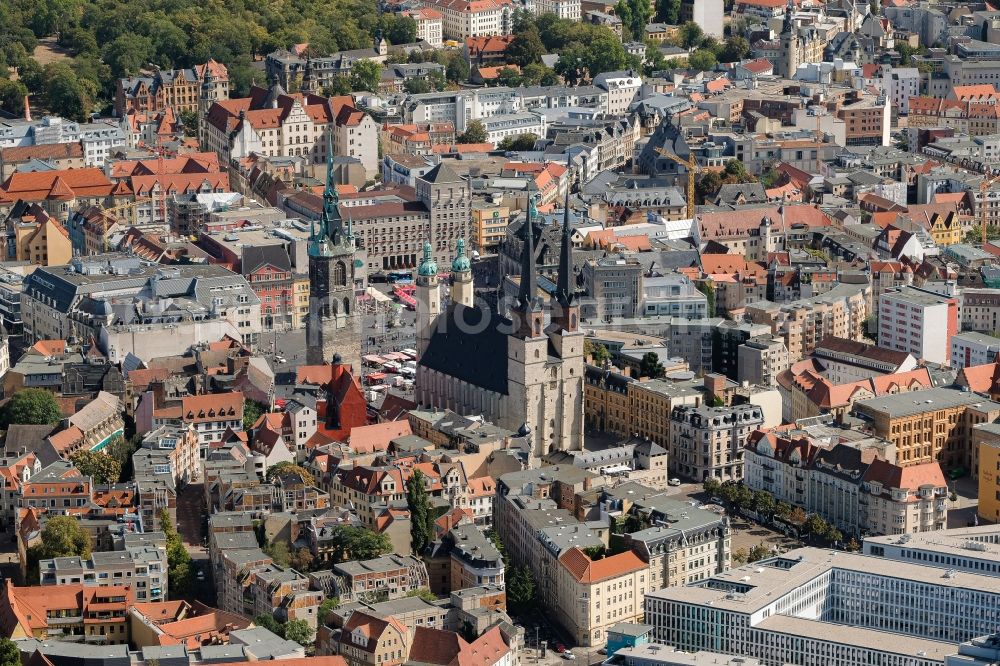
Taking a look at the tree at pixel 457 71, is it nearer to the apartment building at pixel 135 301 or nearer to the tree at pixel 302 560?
the apartment building at pixel 135 301

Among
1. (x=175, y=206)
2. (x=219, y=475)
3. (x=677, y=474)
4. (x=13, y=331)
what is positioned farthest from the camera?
(x=175, y=206)

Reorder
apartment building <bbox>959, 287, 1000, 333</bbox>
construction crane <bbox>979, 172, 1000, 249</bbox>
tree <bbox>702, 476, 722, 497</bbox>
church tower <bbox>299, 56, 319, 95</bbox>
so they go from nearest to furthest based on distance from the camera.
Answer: tree <bbox>702, 476, 722, 497</bbox> → apartment building <bbox>959, 287, 1000, 333</bbox> → construction crane <bbox>979, 172, 1000, 249</bbox> → church tower <bbox>299, 56, 319, 95</bbox>

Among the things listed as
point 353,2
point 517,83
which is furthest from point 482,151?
point 353,2

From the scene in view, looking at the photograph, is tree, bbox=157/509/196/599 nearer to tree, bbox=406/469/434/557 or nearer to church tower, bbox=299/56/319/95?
tree, bbox=406/469/434/557

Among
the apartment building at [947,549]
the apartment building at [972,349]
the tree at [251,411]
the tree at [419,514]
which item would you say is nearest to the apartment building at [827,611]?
the apartment building at [947,549]

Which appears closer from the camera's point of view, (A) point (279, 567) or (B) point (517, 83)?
(A) point (279, 567)

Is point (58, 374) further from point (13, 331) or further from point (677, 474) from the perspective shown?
point (677, 474)

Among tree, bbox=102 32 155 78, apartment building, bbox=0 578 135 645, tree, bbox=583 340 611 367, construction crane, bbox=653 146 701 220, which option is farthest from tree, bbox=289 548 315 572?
tree, bbox=102 32 155 78

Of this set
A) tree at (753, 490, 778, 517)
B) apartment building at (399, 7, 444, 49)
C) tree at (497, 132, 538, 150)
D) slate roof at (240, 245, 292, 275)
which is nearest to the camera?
tree at (753, 490, 778, 517)
